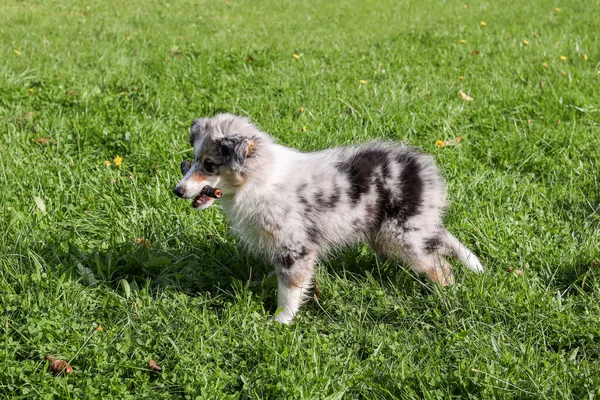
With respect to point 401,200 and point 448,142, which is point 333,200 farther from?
point 448,142

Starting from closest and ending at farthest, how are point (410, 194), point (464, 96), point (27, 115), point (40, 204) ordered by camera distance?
point (410, 194) < point (40, 204) < point (27, 115) < point (464, 96)

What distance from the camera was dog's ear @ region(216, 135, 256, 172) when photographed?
3.37 m

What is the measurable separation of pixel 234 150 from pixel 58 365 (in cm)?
138

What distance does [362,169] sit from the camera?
372 centimetres

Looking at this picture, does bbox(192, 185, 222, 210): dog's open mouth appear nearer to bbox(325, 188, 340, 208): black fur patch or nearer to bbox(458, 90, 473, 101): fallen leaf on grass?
bbox(325, 188, 340, 208): black fur patch

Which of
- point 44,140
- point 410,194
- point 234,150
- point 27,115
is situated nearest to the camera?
point 234,150

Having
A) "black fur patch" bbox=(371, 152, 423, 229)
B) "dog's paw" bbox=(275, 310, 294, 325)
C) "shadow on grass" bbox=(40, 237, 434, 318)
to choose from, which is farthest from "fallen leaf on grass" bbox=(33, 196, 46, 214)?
"black fur patch" bbox=(371, 152, 423, 229)

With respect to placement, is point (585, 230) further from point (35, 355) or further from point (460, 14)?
point (460, 14)

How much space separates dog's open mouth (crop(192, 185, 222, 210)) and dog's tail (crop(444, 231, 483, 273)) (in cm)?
143

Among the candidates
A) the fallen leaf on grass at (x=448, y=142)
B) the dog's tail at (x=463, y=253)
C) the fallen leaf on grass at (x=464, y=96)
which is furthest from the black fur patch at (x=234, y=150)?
the fallen leaf on grass at (x=464, y=96)

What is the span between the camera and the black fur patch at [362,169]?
3.69 m

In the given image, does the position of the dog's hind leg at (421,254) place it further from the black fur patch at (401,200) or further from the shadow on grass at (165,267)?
the shadow on grass at (165,267)

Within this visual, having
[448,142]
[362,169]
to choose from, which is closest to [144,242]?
[362,169]

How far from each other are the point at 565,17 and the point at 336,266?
26.2 feet
